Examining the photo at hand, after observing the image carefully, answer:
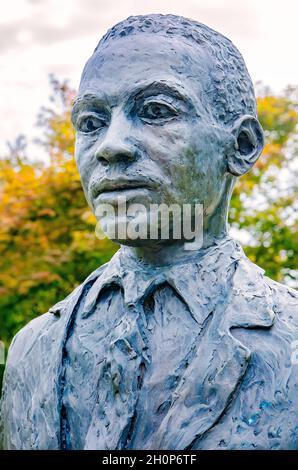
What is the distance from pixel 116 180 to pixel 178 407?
813 millimetres

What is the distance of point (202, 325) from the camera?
2988 millimetres

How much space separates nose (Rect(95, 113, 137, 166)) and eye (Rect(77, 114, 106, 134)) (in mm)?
97

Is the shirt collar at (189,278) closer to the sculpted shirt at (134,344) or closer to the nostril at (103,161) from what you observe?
the sculpted shirt at (134,344)

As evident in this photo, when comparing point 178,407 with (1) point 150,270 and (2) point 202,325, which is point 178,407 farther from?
(1) point 150,270

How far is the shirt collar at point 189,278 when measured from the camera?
3.05 meters

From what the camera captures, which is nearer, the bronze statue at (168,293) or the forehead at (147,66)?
the bronze statue at (168,293)

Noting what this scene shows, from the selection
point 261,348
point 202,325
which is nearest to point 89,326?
point 202,325

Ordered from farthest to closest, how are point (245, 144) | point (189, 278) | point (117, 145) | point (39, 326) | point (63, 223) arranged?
point (63, 223) < point (39, 326) < point (245, 144) < point (189, 278) < point (117, 145)

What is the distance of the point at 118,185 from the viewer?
3000 millimetres

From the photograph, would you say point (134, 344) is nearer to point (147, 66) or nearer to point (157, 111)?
point (157, 111)

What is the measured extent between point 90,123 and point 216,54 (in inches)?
20.9

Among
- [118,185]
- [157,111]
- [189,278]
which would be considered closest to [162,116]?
[157,111]

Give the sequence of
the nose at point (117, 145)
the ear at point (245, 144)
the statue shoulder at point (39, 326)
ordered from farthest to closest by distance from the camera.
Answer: the statue shoulder at point (39, 326) → the ear at point (245, 144) → the nose at point (117, 145)


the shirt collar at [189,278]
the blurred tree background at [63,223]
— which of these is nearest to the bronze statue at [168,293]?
the shirt collar at [189,278]
